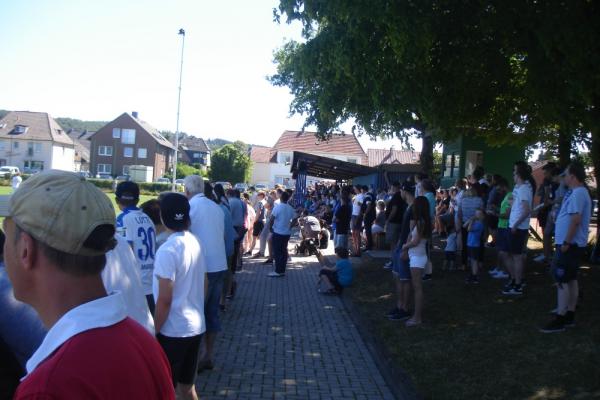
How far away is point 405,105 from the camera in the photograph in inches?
407

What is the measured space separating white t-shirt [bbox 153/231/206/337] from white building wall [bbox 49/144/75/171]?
8437cm

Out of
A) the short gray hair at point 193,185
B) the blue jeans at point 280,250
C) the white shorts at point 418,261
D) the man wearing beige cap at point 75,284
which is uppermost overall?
the short gray hair at point 193,185

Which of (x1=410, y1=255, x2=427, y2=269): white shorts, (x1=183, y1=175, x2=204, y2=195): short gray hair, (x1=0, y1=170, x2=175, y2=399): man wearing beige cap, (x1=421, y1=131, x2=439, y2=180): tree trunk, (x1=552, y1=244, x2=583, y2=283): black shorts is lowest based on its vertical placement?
(x1=410, y1=255, x2=427, y2=269): white shorts

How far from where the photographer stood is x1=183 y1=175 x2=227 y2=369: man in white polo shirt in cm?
574

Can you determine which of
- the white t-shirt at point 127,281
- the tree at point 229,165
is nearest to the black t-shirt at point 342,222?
the white t-shirt at point 127,281

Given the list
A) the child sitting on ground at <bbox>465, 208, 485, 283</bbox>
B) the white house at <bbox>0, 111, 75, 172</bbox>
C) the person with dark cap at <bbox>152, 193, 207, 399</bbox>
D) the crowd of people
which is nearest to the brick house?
the white house at <bbox>0, 111, 75, 172</bbox>

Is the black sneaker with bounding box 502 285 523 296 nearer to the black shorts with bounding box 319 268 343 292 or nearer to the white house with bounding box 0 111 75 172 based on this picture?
the black shorts with bounding box 319 268 343 292

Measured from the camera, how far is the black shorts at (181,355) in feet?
14.1

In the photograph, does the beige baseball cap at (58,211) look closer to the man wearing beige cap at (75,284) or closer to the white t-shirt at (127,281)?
the man wearing beige cap at (75,284)

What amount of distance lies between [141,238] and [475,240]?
23.5 ft

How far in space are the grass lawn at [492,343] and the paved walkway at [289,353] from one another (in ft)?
1.55

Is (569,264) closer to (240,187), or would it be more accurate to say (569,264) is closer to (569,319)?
(569,319)

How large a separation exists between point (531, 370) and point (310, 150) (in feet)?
233

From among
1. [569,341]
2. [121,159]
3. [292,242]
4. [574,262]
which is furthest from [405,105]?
[121,159]
